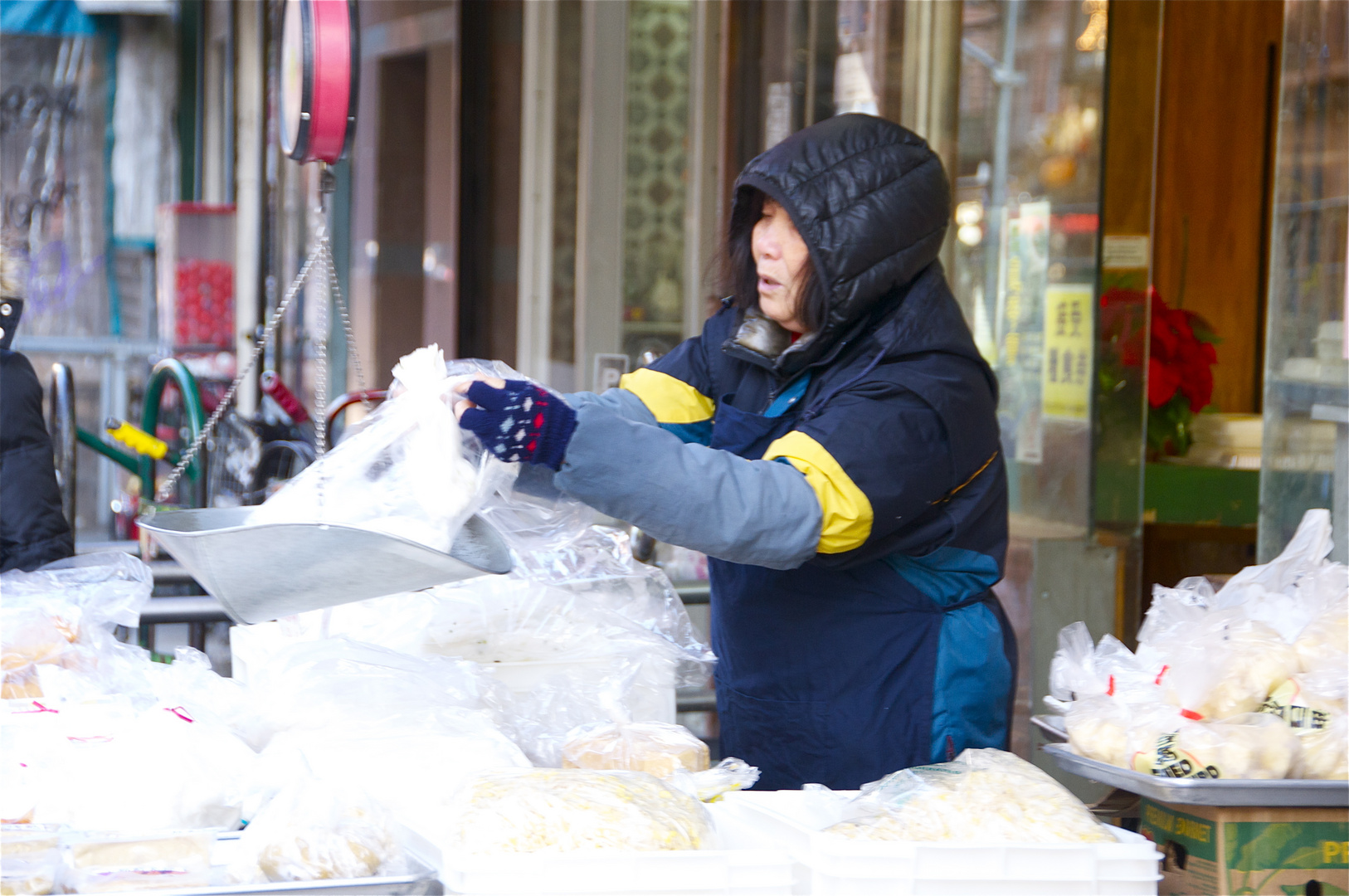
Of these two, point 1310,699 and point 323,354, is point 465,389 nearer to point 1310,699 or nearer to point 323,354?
point 323,354

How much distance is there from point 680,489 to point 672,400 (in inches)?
25.8

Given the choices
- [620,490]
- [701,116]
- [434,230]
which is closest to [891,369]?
[620,490]

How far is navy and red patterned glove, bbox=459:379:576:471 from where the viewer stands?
4.60ft

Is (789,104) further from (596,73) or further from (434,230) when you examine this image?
(434,230)

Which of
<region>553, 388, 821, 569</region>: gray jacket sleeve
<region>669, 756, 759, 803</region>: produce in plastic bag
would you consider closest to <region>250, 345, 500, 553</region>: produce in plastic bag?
<region>553, 388, 821, 569</region>: gray jacket sleeve

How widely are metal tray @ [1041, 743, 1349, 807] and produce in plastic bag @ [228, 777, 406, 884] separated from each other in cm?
68

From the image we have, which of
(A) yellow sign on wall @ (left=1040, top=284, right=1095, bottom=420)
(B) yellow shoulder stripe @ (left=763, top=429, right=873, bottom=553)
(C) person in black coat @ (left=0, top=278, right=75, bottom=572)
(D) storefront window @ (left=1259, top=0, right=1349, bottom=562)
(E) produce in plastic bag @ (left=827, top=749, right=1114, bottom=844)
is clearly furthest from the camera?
(A) yellow sign on wall @ (left=1040, top=284, right=1095, bottom=420)

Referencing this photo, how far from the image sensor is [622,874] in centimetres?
103

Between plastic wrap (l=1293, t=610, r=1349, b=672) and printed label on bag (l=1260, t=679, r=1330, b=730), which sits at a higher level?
plastic wrap (l=1293, t=610, r=1349, b=672)

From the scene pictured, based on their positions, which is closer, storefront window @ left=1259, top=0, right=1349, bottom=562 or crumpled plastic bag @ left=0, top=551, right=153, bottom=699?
crumpled plastic bag @ left=0, top=551, right=153, bottom=699

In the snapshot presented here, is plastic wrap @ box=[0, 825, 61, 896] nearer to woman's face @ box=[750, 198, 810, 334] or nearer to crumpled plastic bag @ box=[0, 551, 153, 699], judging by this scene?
crumpled plastic bag @ box=[0, 551, 153, 699]

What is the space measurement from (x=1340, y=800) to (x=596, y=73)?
12.3 ft

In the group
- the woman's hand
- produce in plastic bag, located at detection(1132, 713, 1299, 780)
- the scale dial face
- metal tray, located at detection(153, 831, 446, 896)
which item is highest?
the scale dial face

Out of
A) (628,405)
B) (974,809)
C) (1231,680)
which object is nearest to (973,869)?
(974,809)
